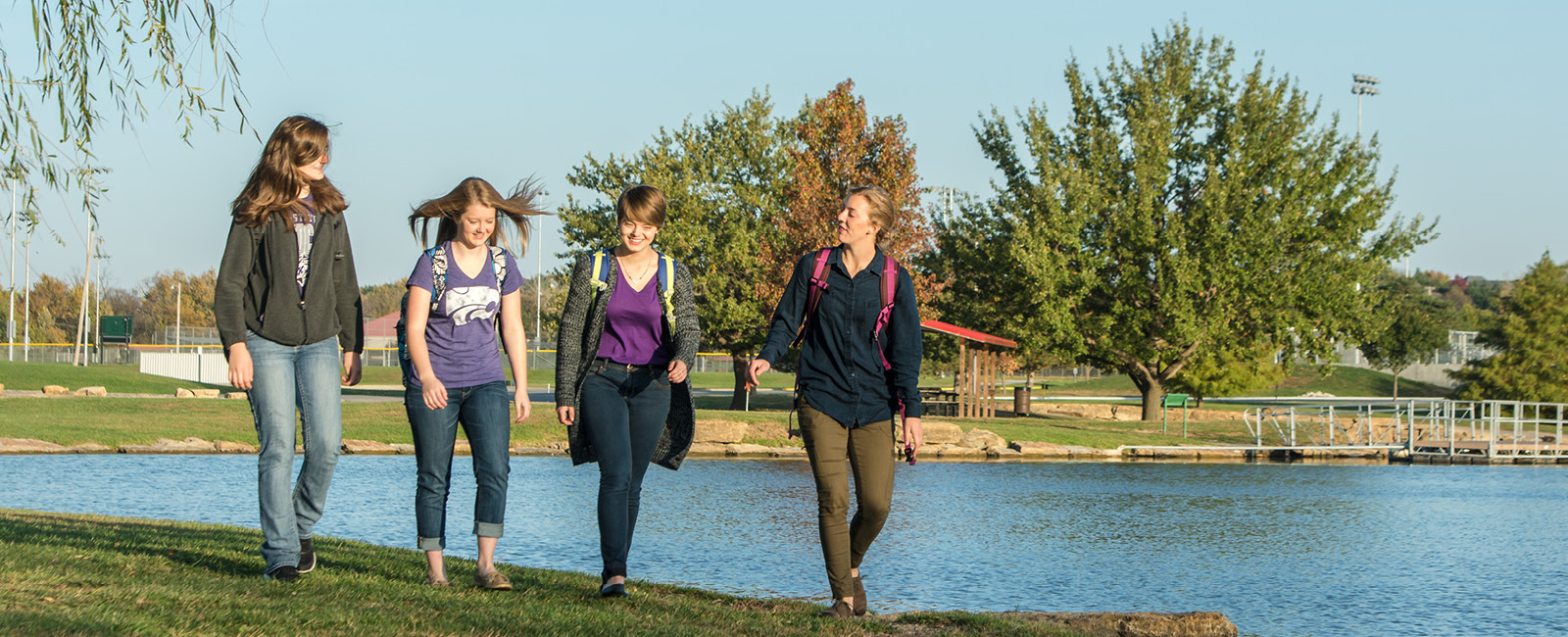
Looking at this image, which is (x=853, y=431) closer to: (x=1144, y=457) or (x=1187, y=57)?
(x=1144, y=457)

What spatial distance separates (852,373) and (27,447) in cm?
1802

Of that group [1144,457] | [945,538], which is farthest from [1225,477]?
[945,538]

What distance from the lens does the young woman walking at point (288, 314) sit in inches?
220

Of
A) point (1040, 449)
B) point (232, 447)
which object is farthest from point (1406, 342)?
point (232, 447)

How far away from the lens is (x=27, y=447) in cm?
1964

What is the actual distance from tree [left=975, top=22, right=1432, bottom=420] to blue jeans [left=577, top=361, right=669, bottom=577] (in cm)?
2676

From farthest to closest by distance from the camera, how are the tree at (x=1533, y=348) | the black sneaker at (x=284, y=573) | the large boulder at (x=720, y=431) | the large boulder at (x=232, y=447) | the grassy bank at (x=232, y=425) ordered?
1. the tree at (x=1533, y=348)
2. the large boulder at (x=720, y=431)
3. the grassy bank at (x=232, y=425)
4. the large boulder at (x=232, y=447)
5. the black sneaker at (x=284, y=573)

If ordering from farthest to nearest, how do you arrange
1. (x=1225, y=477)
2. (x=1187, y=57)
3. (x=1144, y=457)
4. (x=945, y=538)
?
1. (x=1187, y=57)
2. (x=1144, y=457)
3. (x=1225, y=477)
4. (x=945, y=538)

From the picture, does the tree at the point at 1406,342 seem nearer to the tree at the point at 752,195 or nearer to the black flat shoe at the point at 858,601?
the tree at the point at 752,195

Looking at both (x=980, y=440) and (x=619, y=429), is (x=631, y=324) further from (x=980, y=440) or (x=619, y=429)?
(x=980, y=440)

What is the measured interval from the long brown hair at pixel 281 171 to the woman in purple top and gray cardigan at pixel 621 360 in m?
1.26

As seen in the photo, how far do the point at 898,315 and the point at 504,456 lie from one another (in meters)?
1.92

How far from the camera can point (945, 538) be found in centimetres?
1185

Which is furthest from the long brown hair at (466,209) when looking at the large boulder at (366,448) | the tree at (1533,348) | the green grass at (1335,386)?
the green grass at (1335,386)
